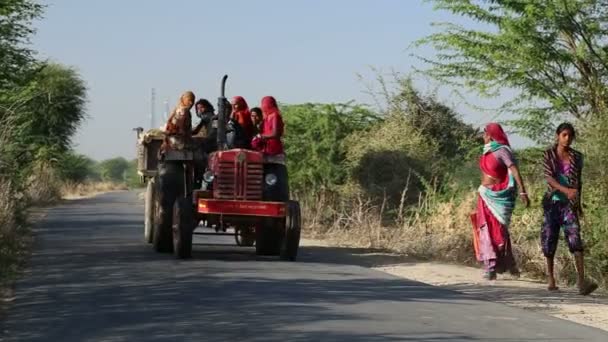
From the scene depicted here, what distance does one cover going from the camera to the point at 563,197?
47.1ft

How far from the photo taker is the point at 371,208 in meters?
24.9

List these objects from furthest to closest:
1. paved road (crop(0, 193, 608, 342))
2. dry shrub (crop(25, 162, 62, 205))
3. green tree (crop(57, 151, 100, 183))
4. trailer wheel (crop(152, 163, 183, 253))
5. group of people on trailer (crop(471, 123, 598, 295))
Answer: green tree (crop(57, 151, 100, 183)), dry shrub (crop(25, 162, 62, 205)), trailer wheel (crop(152, 163, 183, 253)), group of people on trailer (crop(471, 123, 598, 295)), paved road (crop(0, 193, 608, 342))

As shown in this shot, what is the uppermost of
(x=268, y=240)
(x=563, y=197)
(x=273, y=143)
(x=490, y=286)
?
(x=273, y=143)

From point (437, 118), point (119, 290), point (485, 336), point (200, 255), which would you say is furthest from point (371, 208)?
point (485, 336)

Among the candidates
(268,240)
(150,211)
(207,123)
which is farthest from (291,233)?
(150,211)

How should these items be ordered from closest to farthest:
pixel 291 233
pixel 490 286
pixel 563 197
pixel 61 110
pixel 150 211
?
1. pixel 563 197
2. pixel 490 286
3. pixel 291 233
4. pixel 150 211
5. pixel 61 110

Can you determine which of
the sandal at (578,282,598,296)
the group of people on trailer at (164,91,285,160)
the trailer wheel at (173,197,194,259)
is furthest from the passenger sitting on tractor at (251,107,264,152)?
the sandal at (578,282,598,296)

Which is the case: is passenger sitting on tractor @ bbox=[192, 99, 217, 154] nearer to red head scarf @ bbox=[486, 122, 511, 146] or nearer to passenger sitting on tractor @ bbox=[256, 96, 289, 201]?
passenger sitting on tractor @ bbox=[256, 96, 289, 201]

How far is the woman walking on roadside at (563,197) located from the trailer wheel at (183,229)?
5.01m

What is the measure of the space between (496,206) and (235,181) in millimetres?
4005

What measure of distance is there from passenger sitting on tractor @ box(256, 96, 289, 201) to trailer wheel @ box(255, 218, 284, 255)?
2.19 feet

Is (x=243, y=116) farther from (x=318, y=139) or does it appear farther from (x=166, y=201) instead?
(x=318, y=139)

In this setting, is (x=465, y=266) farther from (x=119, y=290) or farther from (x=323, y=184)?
(x=323, y=184)

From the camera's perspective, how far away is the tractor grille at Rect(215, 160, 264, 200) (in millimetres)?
17547
